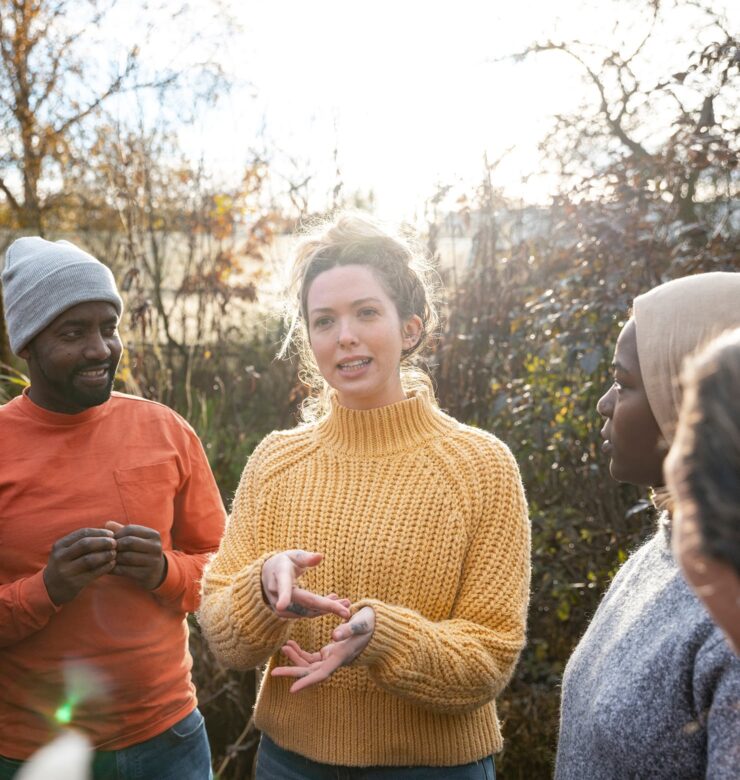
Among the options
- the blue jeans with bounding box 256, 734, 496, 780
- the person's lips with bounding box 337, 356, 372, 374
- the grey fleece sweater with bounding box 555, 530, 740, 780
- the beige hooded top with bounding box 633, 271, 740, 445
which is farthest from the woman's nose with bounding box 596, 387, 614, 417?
the blue jeans with bounding box 256, 734, 496, 780

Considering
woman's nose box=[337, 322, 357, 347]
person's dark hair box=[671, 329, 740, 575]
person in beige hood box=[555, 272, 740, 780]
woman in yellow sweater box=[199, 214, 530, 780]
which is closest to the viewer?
person's dark hair box=[671, 329, 740, 575]

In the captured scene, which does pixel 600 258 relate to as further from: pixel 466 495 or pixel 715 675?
pixel 715 675

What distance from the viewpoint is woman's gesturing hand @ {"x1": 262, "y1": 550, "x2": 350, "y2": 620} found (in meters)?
1.81

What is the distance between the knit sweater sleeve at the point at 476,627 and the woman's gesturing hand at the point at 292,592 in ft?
0.32

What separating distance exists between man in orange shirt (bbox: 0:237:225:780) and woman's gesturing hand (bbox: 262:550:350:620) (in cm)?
54

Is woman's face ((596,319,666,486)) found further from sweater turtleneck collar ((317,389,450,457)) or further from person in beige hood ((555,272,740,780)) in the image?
sweater turtleneck collar ((317,389,450,457))

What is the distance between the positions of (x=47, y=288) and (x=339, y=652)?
1.34 meters

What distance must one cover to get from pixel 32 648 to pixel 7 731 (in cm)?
23

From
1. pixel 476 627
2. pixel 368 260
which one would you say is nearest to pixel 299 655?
pixel 476 627

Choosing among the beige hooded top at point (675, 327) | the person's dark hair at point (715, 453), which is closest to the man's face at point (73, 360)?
the beige hooded top at point (675, 327)

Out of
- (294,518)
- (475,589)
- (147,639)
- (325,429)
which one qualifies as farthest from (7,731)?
(475,589)

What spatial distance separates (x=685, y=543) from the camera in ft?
3.01

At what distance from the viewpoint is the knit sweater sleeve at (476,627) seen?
187cm

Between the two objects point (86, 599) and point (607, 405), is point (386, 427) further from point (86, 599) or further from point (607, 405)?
point (86, 599)
